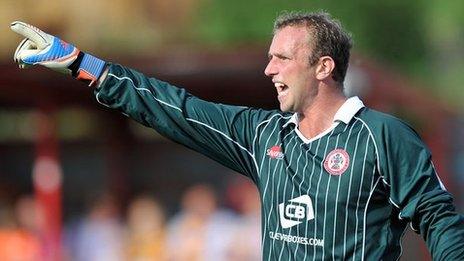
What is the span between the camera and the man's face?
4.90 meters

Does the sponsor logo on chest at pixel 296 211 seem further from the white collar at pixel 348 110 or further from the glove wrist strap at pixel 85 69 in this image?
the glove wrist strap at pixel 85 69

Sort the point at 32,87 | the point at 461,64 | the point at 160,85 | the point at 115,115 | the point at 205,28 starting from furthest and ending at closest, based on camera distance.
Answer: the point at 461,64 < the point at 205,28 < the point at 115,115 < the point at 32,87 < the point at 160,85

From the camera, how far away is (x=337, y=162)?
4785mm

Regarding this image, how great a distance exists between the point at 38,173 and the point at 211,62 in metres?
2.72

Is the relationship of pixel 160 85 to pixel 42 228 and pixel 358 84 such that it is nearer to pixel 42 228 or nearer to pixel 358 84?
pixel 358 84

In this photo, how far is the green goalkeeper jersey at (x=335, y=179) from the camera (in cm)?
463

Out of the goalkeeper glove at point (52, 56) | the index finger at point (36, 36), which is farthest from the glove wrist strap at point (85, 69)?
the index finger at point (36, 36)

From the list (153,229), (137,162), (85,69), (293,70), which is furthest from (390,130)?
(137,162)

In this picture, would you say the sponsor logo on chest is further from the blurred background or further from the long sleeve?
the blurred background

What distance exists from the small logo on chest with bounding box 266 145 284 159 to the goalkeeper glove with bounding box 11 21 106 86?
803mm

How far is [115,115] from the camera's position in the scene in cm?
1409

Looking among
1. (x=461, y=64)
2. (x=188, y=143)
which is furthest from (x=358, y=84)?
(x=461, y=64)

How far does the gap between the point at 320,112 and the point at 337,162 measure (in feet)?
0.89

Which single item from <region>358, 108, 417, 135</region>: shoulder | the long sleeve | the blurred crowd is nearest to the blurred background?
the blurred crowd
